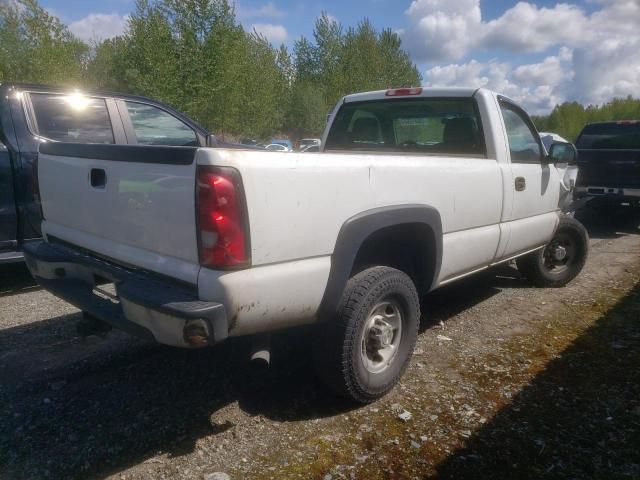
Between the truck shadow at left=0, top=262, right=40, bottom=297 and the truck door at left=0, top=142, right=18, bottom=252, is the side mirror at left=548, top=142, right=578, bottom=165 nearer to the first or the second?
the truck door at left=0, top=142, right=18, bottom=252

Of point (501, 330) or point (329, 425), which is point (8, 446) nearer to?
point (329, 425)

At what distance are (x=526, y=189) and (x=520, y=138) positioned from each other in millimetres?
485

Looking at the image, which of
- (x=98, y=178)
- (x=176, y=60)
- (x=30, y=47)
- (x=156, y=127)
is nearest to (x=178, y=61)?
(x=176, y=60)

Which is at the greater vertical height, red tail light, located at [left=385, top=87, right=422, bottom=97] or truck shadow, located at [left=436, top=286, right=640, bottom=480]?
red tail light, located at [left=385, top=87, right=422, bottom=97]

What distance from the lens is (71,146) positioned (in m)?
2.81

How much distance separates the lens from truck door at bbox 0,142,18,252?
14.4ft

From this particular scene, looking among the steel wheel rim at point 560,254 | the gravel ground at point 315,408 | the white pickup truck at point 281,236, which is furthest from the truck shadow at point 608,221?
the white pickup truck at point 281,236

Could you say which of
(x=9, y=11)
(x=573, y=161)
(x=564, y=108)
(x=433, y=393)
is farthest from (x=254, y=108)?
(x=564, y=108)

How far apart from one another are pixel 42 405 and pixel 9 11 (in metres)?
25.2

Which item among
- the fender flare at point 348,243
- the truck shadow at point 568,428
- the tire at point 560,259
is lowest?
the truck shadow at point 568,428

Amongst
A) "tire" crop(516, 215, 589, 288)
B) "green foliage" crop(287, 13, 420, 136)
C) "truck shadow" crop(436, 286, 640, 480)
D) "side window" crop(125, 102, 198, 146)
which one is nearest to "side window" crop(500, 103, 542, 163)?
"tire" crop(516, 215, 589, 288)

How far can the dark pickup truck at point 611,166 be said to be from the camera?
8461mm

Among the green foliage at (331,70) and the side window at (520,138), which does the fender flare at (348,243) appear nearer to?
the side window at (520,138)

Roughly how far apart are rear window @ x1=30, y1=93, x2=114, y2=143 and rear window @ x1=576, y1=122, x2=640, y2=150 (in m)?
8.92
